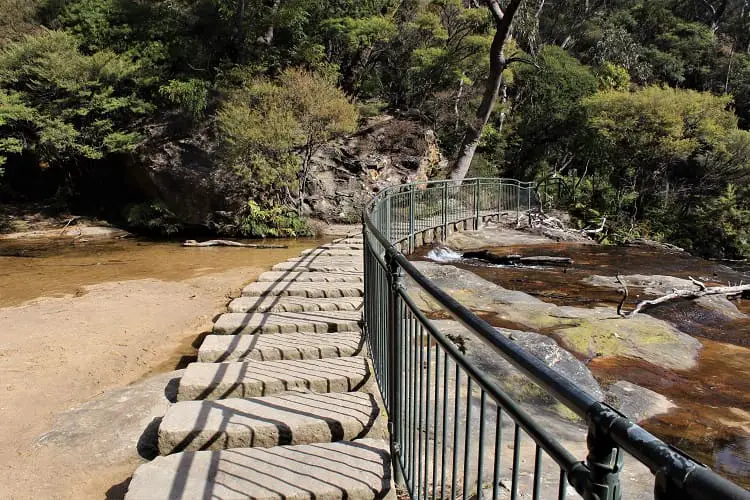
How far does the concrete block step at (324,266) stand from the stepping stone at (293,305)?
5.10ft

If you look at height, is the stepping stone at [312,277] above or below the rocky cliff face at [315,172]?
below

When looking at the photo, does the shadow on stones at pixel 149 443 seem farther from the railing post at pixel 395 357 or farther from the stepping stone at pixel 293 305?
the stepping stone at pixel 293 305

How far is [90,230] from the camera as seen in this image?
57.8 ft

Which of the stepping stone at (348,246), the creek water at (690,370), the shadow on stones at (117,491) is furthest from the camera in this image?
the stepping stone at (348,246)

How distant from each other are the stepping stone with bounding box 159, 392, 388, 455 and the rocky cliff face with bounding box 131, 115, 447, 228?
13.5 meters

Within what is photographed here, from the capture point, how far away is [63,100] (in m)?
16.9

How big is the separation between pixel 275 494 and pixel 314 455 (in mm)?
387

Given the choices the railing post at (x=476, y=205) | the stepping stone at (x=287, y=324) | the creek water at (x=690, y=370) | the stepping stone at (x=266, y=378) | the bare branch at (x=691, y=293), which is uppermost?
the railing post at (x=476, y=205)

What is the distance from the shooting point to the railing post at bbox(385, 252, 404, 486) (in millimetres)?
2580

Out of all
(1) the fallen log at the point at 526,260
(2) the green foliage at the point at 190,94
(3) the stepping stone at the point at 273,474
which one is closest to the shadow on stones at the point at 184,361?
(3) the stepping stone at the point at 273,474

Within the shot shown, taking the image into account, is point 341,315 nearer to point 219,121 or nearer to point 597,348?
point 597,348

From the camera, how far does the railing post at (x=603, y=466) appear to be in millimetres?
926

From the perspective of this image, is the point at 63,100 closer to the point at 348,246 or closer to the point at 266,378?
the point at 348,246

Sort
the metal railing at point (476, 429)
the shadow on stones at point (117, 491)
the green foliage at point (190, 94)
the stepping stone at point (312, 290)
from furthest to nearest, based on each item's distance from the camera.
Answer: the green foliage at point (190, 94) < the stepping stone at point (312, 290) < the shadow on stones at point (117, 491) < the metal railing at point (476, 429)
